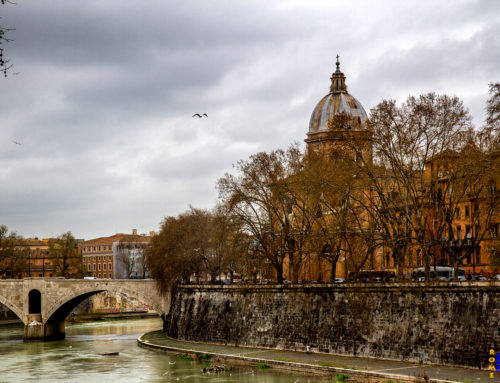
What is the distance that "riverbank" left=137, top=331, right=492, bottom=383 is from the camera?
2833cm

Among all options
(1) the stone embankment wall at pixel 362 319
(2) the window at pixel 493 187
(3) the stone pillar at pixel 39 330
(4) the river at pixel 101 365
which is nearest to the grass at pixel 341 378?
(4) the river at pixel 101 365

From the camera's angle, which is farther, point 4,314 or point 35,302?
point 4,314

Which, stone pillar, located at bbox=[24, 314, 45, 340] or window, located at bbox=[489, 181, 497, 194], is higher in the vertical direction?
window, located at bbox=[489, 181, 497, 194]

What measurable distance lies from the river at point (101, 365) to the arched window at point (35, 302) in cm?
231

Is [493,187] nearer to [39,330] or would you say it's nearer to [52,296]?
[52,296]

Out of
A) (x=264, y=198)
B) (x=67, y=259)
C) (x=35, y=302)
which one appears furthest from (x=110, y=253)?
(x=264, y=198)

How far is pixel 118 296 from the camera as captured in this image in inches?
3674

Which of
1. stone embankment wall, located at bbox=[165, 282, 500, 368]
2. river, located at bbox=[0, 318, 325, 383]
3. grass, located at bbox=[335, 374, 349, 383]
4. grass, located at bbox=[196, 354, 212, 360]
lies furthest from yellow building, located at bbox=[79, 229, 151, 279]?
grass, located at bbox=[335, 374, 349, 383]

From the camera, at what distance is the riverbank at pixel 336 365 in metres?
28.3

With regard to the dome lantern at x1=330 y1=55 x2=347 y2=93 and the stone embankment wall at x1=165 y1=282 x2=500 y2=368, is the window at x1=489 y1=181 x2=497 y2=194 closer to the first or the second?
the stone embankment wall at x1=165 y1=282 x2=500 y2=368

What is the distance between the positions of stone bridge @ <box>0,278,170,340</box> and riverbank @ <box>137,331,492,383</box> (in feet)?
43.8

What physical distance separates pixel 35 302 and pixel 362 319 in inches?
1295

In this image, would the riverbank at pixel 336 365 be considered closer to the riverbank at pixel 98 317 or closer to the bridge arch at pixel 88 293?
the bridge arch at pixel 88 293

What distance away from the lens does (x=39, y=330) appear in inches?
2324
